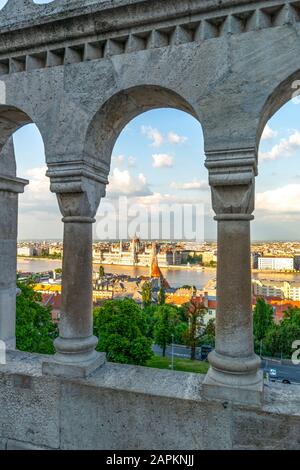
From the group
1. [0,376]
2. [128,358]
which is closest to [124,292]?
[128,358]

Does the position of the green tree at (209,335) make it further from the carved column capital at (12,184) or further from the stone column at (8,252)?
the carved column capital at (12,184)

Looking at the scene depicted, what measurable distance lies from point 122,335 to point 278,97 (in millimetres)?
16433

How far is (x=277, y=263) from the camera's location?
112 metres

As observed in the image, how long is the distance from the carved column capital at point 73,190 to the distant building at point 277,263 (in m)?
113

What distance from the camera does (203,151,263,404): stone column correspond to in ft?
8.22

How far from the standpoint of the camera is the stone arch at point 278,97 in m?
2.51

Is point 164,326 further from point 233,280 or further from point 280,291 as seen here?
point 280,291

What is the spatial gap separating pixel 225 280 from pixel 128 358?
15.9 meters

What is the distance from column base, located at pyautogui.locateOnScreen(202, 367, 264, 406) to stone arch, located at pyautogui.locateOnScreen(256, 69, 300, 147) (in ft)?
5.92

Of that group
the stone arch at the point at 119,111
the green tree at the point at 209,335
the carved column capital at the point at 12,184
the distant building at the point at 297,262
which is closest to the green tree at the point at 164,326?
the green tree at the point at 209,335

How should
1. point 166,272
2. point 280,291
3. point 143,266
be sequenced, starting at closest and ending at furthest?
point 280,291 < point 166,272 < point 143,266

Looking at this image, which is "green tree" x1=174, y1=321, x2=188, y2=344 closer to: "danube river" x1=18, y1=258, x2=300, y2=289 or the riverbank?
"danube river" x1=18, y1=258, x2=300, y2=289

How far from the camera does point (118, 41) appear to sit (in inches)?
117

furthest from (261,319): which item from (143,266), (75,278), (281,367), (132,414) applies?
(143,266)
